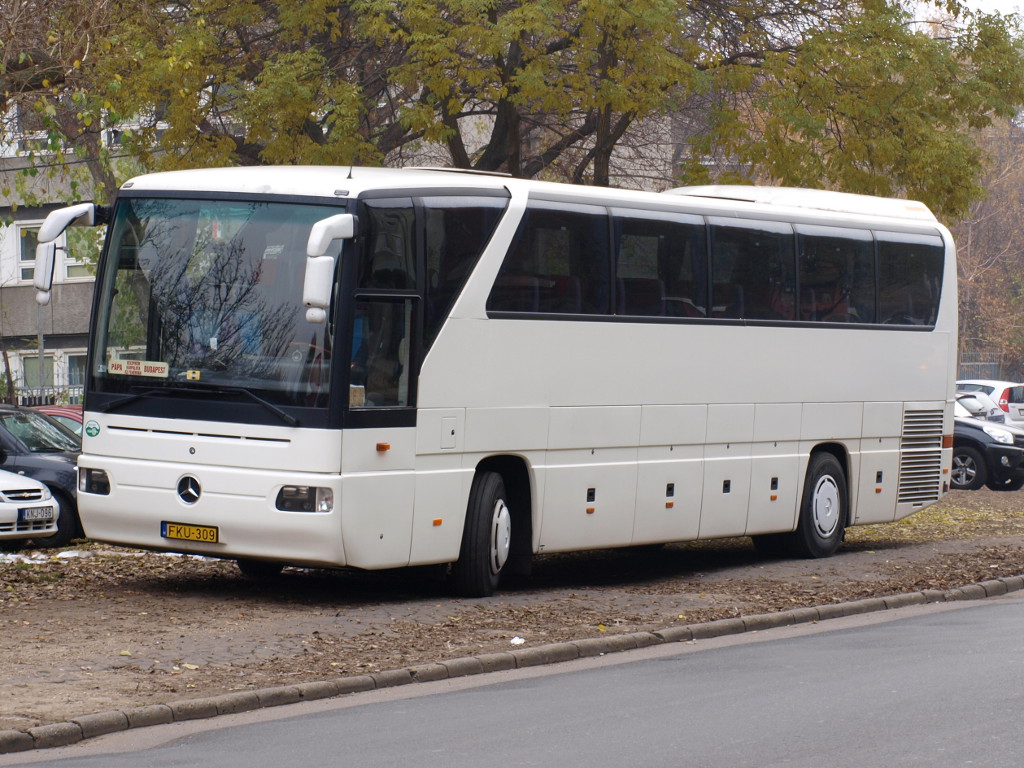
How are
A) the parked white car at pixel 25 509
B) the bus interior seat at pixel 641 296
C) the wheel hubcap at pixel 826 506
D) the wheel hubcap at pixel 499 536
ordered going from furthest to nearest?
the wheel hubcap at pixel 826 506 < the parked white car at pixel 25 509 < the bus interior seat at pixel 641 296 < the wheel hubcap at pixel 499 536

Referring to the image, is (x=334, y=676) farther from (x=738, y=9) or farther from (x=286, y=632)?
(x=738, y=9)

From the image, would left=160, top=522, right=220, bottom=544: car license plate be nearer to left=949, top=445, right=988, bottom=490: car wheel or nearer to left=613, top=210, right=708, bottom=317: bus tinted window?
left=613, top=210, right=708, bottom=317: bus tinted window

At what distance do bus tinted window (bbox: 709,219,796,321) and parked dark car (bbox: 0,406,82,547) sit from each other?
22.8 feet

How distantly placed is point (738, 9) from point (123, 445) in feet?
45.0

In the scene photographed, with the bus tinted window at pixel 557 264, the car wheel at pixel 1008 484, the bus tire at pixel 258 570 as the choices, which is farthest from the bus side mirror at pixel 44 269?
the car wheel at pixel 1008 484

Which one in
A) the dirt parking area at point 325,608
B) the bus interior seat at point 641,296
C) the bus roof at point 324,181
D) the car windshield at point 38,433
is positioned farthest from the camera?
the car windshield at point 38,433

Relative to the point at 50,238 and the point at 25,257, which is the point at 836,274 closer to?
the point at 50,238

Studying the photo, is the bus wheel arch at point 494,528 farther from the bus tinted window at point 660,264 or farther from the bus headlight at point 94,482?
the bus headlight at point 94,482

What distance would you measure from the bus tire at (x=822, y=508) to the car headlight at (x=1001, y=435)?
430 inches

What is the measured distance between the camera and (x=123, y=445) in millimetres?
13492

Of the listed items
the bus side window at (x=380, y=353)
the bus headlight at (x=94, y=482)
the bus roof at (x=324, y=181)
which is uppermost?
the bus roof at (x=324, y=181)

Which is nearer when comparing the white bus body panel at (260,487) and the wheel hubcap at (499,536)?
the white bus body panel at (260,487)

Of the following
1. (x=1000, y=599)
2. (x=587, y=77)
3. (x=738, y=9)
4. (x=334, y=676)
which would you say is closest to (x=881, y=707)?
(x=334, y=676)

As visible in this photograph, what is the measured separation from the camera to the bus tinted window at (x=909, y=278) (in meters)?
19.0
